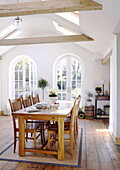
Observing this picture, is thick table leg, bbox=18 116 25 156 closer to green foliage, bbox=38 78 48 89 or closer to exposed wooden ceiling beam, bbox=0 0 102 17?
exposed wooden ceiling beam, bbox=0 0 102 17

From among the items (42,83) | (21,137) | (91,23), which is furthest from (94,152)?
(42,83)

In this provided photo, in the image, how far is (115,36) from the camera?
3797 mm

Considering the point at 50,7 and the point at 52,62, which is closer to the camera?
the point at 50,7

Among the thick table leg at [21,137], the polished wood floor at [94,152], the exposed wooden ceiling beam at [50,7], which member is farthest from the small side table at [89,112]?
the exposed wooden ceiling beam at [50,7]

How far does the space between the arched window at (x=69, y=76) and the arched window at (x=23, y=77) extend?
1.05m

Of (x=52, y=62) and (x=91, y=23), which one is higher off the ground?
(x=91, y=23)

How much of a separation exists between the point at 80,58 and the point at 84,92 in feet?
4.54

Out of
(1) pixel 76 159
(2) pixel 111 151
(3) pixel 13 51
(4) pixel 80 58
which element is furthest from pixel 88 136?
(3) pixel 13 51

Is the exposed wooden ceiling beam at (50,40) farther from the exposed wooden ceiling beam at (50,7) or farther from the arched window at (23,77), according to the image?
the exposed wooden ceiling beam at (50,7)

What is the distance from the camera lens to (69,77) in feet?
22.9

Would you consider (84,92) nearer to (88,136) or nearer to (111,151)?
(88,136)

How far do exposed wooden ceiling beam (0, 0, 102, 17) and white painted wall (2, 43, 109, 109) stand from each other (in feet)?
12.2

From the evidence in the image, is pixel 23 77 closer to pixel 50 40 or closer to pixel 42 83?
pixel 42 83

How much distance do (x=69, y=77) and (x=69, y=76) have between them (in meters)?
0.04
